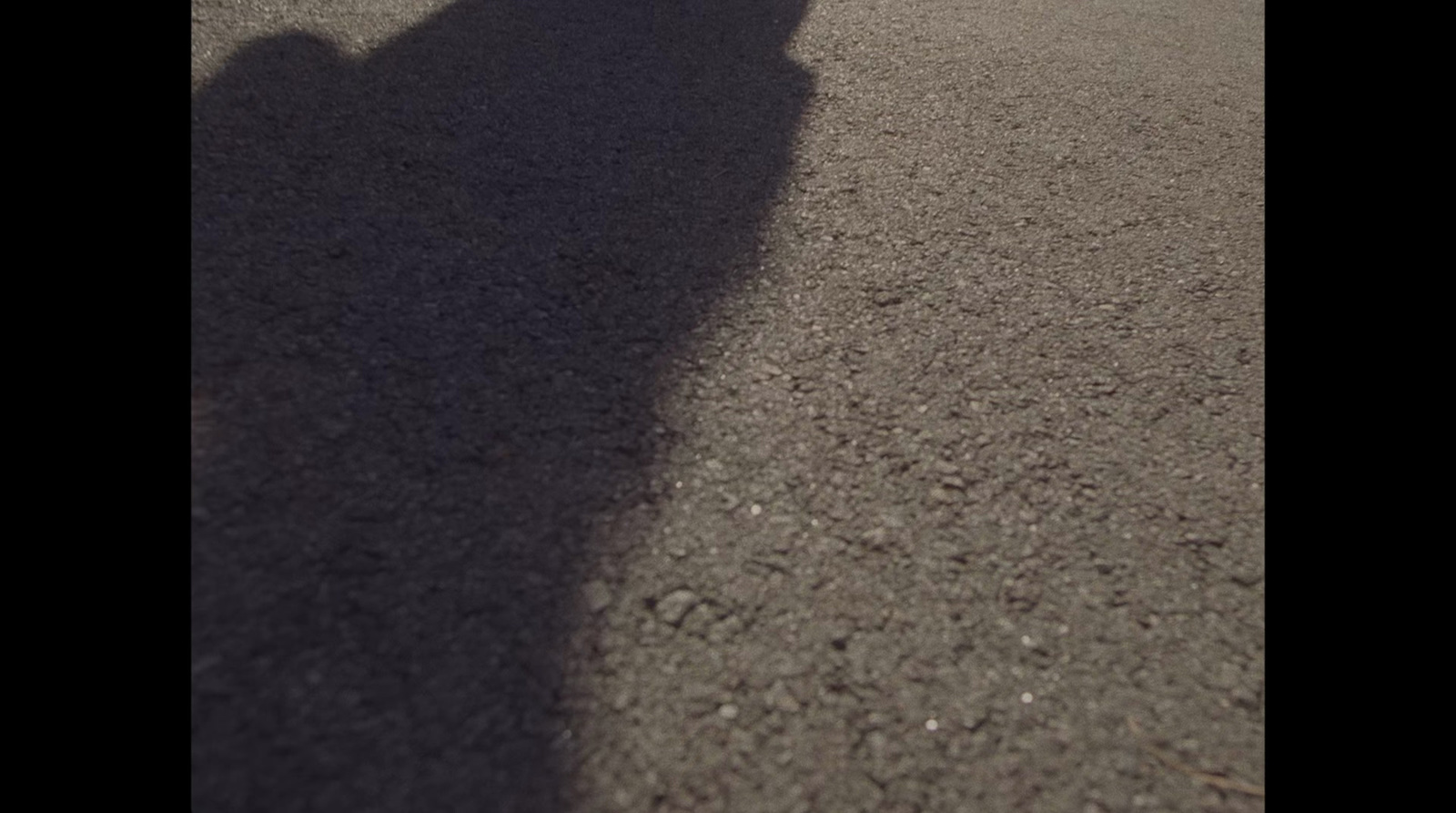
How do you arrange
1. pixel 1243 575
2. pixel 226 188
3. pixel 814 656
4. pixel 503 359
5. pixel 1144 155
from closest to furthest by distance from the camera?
pixel 814 656 < pixel 1243 575 < pixel 503 359 < pixel 226 188 < pixel 1144 155

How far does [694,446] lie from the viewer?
1.90 meters

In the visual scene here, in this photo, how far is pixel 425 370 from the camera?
1.96 metres

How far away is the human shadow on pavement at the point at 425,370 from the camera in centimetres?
138

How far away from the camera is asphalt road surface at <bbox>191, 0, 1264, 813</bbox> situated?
1.41 metres

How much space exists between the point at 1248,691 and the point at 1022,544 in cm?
43

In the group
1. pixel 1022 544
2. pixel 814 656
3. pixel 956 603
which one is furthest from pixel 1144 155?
pixel 814 656

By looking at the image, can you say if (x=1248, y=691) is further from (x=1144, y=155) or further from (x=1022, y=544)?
(x=1144, y=155)

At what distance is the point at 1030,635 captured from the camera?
1.61m

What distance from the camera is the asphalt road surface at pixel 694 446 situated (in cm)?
141

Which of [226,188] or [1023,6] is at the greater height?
[226,188]

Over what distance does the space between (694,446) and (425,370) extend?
1.92ft

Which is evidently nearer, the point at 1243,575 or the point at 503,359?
the point at 1243,575
